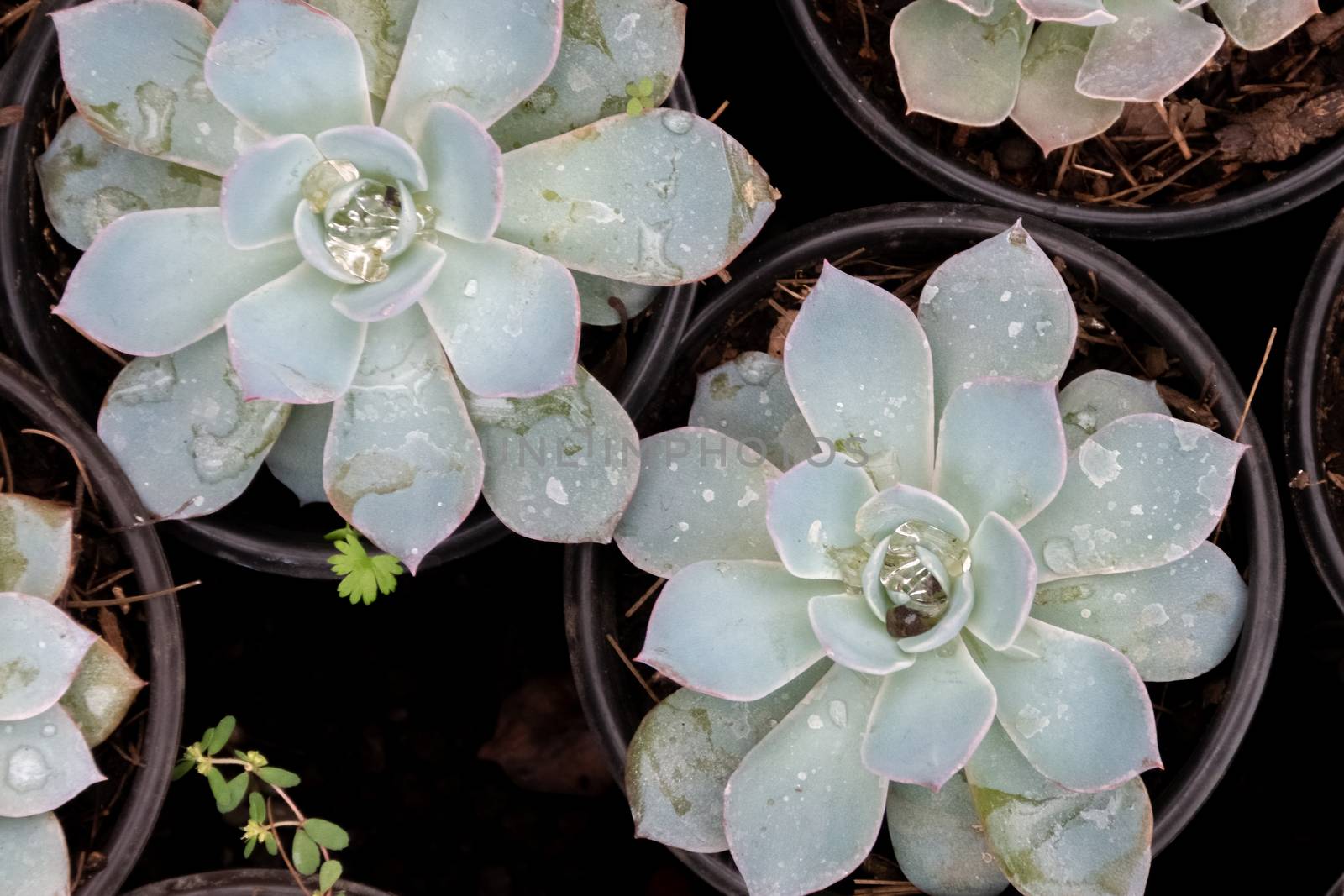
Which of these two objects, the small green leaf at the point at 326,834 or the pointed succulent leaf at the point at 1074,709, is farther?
the small green leaf at the point at 326,834

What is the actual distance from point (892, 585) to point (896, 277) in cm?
33

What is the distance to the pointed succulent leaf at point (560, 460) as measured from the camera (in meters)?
0.96

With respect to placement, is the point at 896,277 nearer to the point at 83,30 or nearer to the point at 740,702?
the point at 740,702

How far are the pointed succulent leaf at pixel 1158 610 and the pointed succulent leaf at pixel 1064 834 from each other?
105mm

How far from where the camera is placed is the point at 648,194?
36.8 inches

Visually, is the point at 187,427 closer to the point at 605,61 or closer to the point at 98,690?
the point at 98,690

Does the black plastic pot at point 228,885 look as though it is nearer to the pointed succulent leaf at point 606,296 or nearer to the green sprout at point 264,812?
the green sprout at point 264,812

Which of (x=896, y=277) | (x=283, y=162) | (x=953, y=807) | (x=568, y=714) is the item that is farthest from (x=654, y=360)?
(x=568, y=714)

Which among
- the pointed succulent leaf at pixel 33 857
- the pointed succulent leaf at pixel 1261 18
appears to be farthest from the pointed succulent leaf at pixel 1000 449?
the pointed succulent leaf at pixel 33 857

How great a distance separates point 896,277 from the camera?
A: 3.69ft

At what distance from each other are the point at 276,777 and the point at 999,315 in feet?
2.40

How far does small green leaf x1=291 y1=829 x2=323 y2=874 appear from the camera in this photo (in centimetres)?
104

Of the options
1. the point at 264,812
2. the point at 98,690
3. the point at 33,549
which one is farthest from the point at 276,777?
the point at 33,549

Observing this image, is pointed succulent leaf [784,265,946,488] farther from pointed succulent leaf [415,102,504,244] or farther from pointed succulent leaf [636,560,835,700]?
pointed succulent leaf [415,102,504,244]
